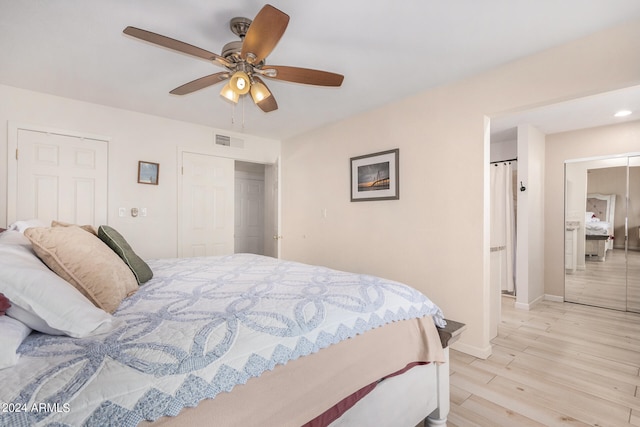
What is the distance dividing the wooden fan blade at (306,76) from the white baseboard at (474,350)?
242 cm

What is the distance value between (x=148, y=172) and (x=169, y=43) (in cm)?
231

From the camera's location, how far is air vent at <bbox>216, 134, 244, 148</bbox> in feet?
13.4

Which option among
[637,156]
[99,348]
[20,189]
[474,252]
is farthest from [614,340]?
[20,189]

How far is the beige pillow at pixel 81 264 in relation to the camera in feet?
3.92

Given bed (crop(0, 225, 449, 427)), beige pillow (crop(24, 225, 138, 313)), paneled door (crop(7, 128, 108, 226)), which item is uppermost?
paneled door (crop(7, 128, 108, 226))

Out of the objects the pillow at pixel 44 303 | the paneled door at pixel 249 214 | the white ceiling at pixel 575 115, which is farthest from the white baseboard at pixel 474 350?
the paneled door at pixel 249 214

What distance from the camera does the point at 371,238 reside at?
3422 millimetres

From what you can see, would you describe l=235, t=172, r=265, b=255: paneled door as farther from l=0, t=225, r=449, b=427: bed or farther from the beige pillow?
the beige pillow

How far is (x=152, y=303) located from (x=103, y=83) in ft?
7.88

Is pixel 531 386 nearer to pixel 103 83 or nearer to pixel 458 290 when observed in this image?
pixel 458 290

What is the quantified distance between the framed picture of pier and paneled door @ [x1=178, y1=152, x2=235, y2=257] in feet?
5.93

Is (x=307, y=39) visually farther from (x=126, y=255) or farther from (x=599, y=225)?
(x=599, y=225)

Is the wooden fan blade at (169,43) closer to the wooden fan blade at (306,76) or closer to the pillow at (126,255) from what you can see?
the wooden fan blade at (306,76)

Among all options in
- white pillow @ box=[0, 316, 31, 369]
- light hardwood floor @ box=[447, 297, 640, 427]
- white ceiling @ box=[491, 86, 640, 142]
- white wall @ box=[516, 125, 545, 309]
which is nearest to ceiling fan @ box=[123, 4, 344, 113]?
white pillow @ box=[0, 316, 31, 369]
